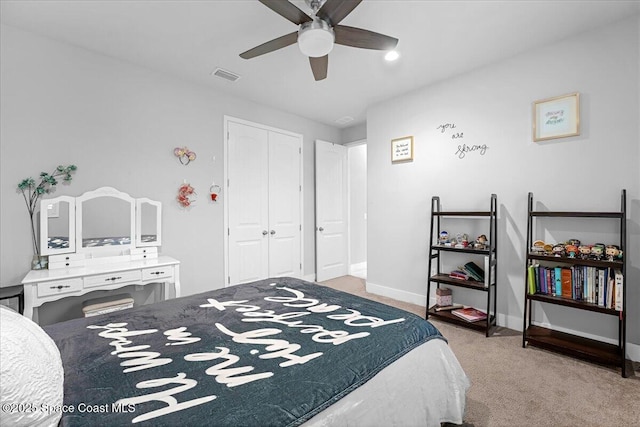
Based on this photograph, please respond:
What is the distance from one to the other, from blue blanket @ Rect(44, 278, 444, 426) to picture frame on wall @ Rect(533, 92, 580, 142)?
2.33 meters

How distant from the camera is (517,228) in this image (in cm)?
289

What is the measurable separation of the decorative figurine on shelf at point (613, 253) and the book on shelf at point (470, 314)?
1.16m

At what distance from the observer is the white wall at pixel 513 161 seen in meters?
2.35

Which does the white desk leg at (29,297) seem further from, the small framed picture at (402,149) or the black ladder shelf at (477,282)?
the small framed picture at (402,149)

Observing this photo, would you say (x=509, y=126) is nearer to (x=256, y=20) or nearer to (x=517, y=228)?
(x=517, y=228)

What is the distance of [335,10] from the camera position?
5.74 ft

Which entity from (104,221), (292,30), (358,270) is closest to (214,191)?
(104,221)

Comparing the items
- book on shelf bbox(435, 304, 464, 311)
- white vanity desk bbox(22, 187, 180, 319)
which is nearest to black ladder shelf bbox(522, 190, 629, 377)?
book on shelf bbox(435, 304, 464, 311)

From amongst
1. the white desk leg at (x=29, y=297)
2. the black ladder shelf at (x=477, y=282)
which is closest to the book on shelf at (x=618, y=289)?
the black ladder shelf at (x=477, y=282)

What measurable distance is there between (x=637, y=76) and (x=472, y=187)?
4.80 ft

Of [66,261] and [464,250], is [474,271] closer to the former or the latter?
[464,250]

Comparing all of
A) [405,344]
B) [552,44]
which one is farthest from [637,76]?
[405,344]

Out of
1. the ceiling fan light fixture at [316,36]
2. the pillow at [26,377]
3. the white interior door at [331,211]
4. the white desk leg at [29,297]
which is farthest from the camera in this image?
the white interior door at [331,211]

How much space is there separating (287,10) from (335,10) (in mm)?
289
